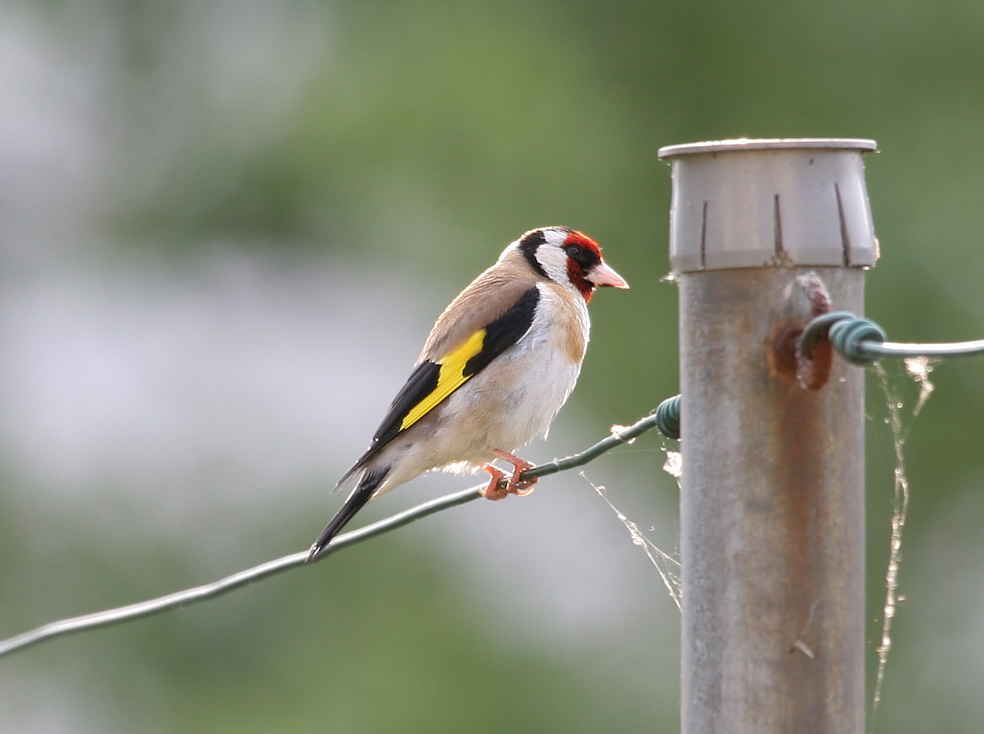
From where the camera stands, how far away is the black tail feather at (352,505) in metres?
4.47

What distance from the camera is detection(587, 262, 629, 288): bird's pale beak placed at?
5668 millimetres

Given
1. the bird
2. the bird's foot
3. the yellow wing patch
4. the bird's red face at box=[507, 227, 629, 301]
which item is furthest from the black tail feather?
the bird's red face at box=[507, 227, 629, 301]

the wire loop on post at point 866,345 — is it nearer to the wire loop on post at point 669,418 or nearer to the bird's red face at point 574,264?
the wire loop on post at point 669,418

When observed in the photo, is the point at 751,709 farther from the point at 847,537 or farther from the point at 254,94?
the point at 254,94

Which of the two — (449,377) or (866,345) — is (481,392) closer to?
(449,377)

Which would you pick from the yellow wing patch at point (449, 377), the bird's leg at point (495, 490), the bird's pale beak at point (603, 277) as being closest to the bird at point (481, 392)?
the yellow wing patch at point (449, 377)

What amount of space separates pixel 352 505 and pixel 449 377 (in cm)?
61

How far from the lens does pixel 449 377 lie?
16.8 feet

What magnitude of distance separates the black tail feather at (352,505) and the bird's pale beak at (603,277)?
3.91 ft

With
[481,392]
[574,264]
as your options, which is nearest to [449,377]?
[481,392]

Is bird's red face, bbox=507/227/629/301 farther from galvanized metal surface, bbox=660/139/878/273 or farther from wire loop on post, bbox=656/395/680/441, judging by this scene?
galvanized metal surface, bbox=660/139/878/273

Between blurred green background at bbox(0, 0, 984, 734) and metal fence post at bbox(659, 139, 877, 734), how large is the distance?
411 inches

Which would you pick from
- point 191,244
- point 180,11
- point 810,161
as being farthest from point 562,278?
point 180,11

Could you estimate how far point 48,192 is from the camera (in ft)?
58.4
